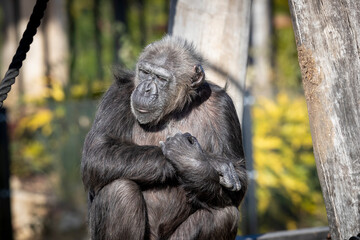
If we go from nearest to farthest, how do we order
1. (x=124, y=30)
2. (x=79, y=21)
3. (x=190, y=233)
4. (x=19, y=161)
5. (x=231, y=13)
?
(x=190, y=233)
(x=231, y=13)
(x=19, y=161)
(x=124, y=30)
(x=79, y=21)

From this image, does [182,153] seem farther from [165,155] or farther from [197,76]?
[197,76]

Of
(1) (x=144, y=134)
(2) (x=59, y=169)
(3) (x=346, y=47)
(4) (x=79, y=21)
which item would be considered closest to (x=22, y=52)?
(1) (x=144, y=134)

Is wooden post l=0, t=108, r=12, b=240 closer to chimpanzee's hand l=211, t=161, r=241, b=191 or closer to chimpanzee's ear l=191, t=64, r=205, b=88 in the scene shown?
chimpanzee's ear l=191, t=64, r=205, b=88

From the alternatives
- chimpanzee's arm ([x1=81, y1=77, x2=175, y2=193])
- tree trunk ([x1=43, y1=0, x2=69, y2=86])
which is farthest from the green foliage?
chimpanzee's arm ([x1=81, y1=77, x2=175, y2=193])

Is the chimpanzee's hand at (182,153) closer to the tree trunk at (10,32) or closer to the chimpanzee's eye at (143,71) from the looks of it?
the chimpanzee's eye at (143,71)

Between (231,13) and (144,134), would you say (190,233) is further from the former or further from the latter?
(231,13)

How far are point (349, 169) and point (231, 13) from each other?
189 cm

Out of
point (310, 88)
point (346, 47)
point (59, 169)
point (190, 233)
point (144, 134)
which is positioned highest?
point (346, 47)

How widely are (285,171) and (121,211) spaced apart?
4.91 metres

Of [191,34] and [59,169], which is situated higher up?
[191,34]

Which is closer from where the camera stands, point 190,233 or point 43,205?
point 190,233

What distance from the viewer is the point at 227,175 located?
12.0 feet

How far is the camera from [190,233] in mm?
3818

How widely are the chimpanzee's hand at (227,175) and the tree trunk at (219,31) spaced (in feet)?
3.19
